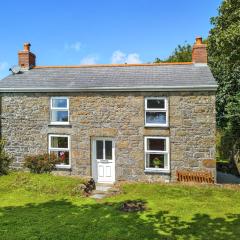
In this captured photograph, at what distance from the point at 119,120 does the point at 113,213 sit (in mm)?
7328

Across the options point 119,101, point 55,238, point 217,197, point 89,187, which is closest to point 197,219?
point 217,197

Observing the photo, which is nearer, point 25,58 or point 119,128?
point 119,128

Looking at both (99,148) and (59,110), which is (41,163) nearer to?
(59,110)

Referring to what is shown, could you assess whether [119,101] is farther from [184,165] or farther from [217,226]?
[217,226]

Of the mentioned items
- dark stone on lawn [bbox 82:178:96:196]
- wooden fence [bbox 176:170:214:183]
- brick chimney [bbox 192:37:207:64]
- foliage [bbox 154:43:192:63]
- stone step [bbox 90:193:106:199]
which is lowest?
stone step [bbox 90:193:106:199]

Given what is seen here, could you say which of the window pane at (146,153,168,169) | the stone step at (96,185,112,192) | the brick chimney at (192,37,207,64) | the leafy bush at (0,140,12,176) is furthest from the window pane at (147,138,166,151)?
the leafy bush at (0,140,12,176)

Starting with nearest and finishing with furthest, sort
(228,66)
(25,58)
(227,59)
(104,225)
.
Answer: (104,225) → (25,58) → (227,59) → (228,66)

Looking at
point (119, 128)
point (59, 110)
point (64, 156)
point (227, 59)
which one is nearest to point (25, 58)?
point (59, 110)

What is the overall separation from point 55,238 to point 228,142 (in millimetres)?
22661

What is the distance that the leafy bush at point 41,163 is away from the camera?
58.7 feet

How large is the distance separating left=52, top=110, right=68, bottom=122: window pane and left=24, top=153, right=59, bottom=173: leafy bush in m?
2.24

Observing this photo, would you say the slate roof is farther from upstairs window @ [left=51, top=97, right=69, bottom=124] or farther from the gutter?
upstairs window @ [left=51, top=97, right=69, bottom=124]

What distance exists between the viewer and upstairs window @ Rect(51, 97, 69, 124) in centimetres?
1859

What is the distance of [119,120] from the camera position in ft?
58.4
